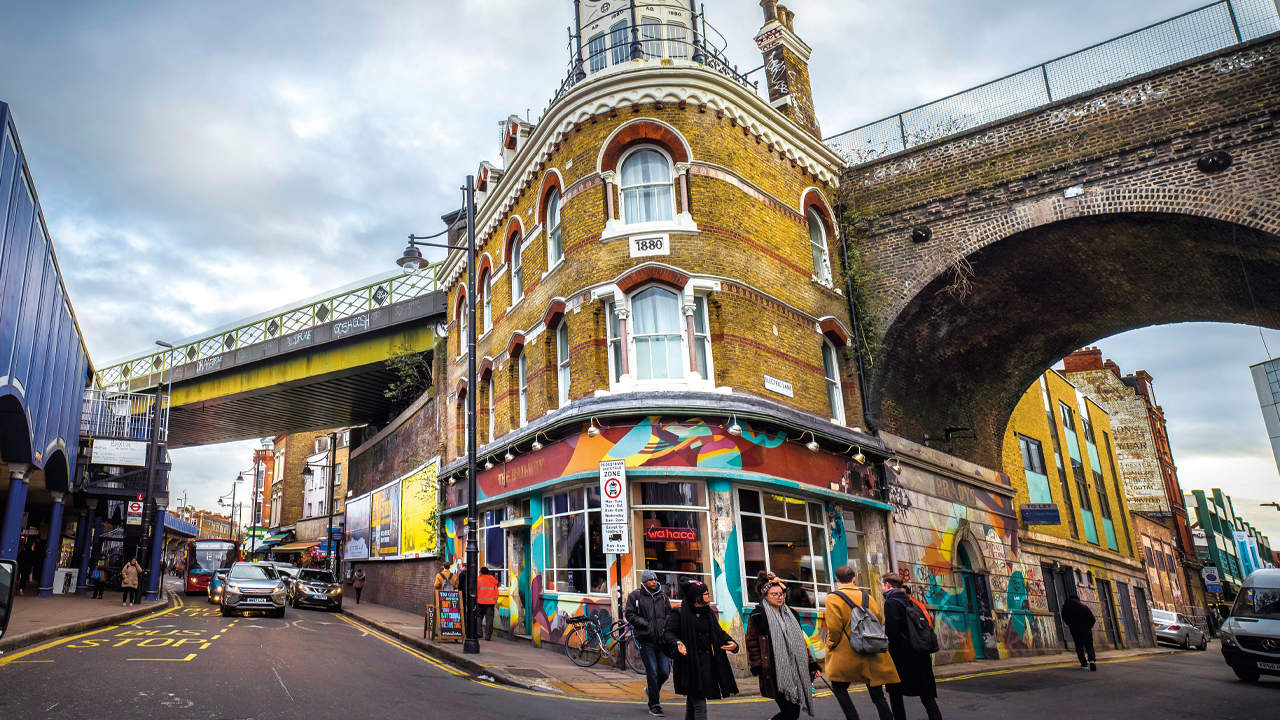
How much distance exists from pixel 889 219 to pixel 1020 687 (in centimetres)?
1044

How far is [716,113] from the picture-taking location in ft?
51.8

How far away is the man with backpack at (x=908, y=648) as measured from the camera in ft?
24.3

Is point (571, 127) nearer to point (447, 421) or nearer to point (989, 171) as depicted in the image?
point (989, 171)

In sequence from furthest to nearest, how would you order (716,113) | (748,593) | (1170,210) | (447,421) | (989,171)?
(447,421)
(989,171)
(716,113)
(1170,210)
(748,593)

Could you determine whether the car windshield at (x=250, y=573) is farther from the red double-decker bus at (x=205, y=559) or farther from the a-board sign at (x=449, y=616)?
the red double-decker bus at (x=205, y=559)

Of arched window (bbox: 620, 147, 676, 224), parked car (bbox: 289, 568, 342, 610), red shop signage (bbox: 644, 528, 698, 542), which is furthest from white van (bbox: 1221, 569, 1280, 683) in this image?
parked car (bbox: 289, 568, 342, 610)

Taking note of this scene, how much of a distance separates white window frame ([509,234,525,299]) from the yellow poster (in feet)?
22.2

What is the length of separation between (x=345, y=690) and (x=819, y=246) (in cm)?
1360

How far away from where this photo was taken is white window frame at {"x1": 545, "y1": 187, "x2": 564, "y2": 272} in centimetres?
1673

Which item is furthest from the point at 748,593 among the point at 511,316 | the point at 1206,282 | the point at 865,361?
A: the point at 1206,282

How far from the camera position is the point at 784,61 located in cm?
1955

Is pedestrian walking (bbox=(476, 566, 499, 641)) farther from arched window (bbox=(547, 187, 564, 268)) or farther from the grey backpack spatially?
the grey backpack

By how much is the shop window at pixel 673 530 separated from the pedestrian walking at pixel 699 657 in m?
5.34

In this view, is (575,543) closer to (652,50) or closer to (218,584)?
(652,50)
